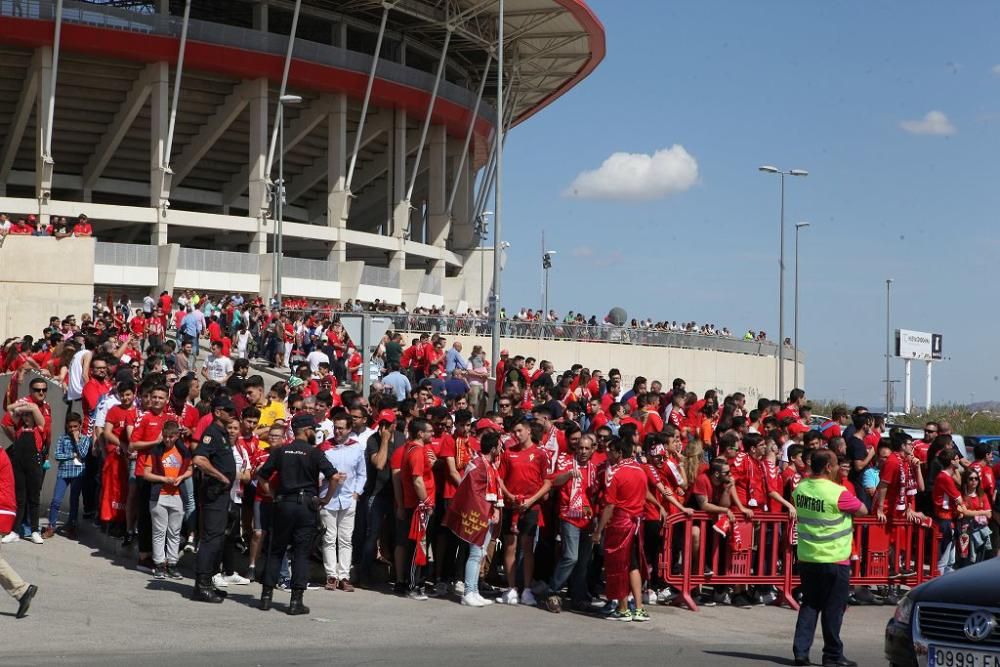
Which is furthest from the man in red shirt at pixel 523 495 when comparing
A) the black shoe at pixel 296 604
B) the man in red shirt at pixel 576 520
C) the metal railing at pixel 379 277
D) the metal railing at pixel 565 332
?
the metal railing at pixel 379 277

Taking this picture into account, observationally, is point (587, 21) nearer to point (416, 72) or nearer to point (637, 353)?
point (416, 72)

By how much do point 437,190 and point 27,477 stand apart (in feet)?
148

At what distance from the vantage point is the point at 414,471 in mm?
12016

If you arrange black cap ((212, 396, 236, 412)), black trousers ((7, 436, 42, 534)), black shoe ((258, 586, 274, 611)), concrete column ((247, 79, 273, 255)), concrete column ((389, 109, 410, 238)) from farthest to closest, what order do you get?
concrete column ((389, 109, 410, 238)) < concrete column ((247, 79, 273, 255)) < black trousers ((7, 436, 42, 534)) < black cap ((212, 396, 236, 412)) < black shoe ((258, 586, 274, 611))

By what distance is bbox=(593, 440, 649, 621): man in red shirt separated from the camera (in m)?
11.4

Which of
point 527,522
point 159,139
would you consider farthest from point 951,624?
point 159,139

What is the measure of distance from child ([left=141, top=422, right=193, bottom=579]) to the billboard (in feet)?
238

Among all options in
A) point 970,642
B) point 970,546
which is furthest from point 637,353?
point 970,642

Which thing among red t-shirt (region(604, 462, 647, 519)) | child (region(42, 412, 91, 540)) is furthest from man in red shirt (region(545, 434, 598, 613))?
child (region(42, 412, 91, 540))

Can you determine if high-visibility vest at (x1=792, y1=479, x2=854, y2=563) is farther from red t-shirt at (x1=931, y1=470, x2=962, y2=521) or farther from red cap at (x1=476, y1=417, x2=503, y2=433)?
red t-shirt at (x1=931, y1=470, x2=962, y2=521)

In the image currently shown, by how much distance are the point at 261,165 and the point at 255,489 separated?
128ft

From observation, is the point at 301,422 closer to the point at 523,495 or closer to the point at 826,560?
the point at 523,495

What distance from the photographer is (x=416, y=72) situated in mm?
53562

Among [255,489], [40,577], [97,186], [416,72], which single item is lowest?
[40,577]
